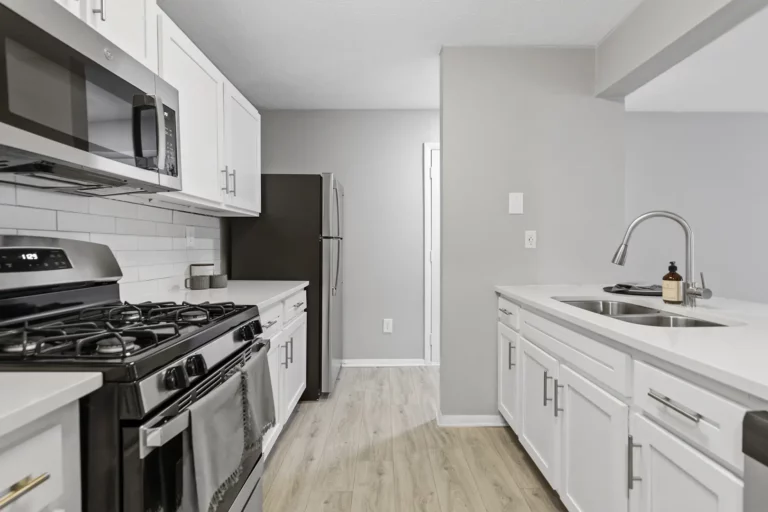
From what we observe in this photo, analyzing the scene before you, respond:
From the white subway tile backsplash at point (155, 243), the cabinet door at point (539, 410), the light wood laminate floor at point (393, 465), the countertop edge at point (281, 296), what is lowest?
the light wood laminate floor at point (393, 465)

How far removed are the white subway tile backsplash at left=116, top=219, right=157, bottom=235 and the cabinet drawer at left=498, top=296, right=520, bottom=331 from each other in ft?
6.13

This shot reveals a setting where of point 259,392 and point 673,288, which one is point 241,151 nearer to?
point 259,392

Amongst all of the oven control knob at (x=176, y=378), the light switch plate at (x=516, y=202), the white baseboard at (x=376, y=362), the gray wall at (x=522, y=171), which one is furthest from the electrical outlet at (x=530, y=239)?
the oven control knob at (x=176, y=378)

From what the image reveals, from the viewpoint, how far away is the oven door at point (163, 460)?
96 cm

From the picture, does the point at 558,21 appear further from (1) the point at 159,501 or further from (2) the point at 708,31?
(1) the point at 159,501

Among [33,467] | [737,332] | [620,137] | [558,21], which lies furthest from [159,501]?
[620,137]

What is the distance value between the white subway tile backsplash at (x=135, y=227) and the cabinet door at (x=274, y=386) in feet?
2.62

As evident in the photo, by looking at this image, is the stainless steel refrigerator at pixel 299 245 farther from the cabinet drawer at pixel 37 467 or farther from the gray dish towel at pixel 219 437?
the cabinet drawer at pixel 37 467

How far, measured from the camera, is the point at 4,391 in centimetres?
81

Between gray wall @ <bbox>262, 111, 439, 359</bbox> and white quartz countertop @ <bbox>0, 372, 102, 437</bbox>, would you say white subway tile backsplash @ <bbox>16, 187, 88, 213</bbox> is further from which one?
gray wall @ <bbox>262, 111, 439, 359</bbox>

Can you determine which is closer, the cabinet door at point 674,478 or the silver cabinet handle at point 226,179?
the cabinet door at point 674,478

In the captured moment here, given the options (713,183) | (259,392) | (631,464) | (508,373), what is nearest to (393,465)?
(508,373)

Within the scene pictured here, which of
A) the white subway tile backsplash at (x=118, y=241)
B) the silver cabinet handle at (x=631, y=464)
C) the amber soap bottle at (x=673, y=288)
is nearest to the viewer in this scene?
the silver cabinet handle at (x=631, y=464)

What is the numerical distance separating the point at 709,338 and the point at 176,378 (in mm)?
1352
